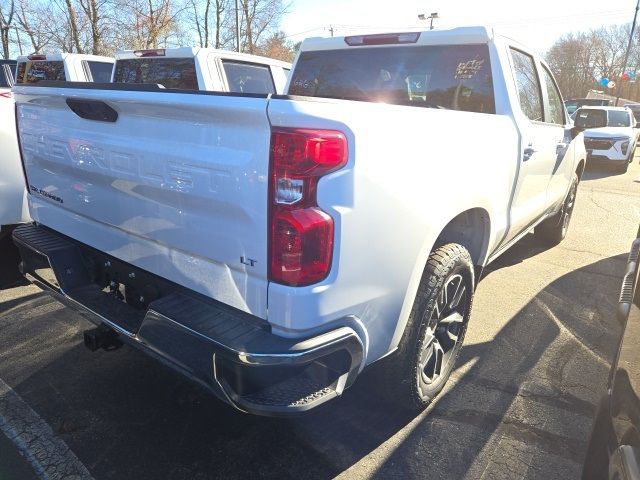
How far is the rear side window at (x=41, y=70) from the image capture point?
28.0ft

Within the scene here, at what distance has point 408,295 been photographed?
2303mm

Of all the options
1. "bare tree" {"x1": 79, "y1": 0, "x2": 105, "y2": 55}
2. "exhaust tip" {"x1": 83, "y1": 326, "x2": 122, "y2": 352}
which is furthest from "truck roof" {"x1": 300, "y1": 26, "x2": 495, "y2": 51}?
"bare tree" {"x1": 79, "y1": 0, "x2": 105, "y2": 55}

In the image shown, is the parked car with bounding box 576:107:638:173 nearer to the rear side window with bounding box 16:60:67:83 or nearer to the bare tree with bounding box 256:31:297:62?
the rear side window with bounding box 16:60:67:83

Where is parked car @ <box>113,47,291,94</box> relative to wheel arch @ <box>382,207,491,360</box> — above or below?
above

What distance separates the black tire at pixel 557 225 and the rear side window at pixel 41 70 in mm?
7815

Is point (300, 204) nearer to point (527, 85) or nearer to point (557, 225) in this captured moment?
point (527, 85)

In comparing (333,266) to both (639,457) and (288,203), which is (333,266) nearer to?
(288,203)

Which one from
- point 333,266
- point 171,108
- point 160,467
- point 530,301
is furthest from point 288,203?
point 530,301

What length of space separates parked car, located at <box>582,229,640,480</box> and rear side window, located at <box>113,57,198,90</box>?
5.63m

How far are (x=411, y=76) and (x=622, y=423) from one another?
2.66 metres

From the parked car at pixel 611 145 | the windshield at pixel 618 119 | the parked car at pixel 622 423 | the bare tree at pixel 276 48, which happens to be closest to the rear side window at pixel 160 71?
the parked car at pixel 622 423

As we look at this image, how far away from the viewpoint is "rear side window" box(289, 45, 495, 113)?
3.39 metres

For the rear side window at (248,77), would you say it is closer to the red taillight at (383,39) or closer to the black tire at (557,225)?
the red taillight at (383,39)

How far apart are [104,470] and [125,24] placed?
2306 centimetres
